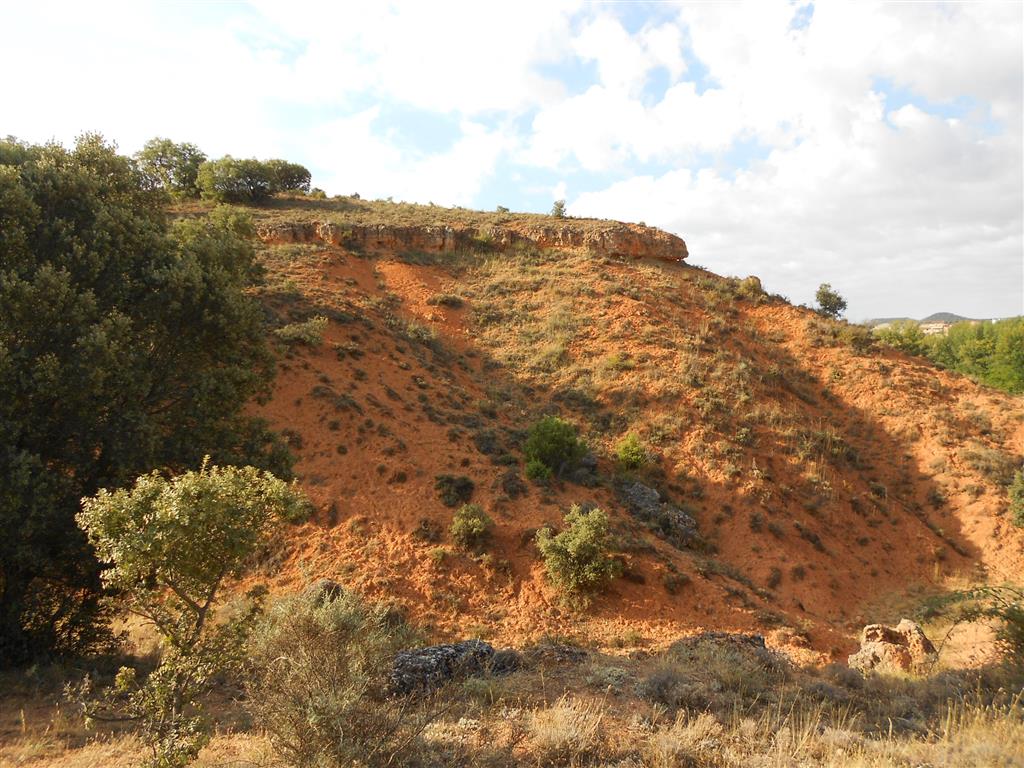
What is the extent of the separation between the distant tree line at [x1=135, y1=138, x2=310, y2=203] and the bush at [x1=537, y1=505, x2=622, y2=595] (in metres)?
28.9

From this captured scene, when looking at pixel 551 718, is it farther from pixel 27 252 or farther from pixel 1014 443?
pixel 1014 443

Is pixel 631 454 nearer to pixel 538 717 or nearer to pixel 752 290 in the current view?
pixel 538 717

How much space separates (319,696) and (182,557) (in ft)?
5.11

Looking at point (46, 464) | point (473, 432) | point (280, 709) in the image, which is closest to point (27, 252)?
point (46, 464)

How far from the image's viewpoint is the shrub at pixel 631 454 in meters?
16.9

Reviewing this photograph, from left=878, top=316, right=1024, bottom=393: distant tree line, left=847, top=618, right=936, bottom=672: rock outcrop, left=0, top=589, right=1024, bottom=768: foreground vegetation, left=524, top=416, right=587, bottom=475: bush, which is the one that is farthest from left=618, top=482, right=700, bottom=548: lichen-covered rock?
left=878, top=316, right=1024, bottom=393: distant tree line

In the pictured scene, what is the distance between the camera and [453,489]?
539 inches

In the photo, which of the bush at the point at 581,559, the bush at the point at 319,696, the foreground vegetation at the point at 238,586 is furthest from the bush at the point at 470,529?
the bush at the point at 319,696

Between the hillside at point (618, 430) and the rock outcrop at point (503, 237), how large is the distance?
12cm

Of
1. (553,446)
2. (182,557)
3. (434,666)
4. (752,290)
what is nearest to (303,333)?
(553,446)

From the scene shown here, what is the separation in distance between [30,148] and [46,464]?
4990 mm

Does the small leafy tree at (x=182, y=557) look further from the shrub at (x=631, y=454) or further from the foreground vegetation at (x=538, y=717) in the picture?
the shrub at (x=631, y=454)

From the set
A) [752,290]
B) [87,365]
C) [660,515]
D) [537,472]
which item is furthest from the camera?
[752,290]

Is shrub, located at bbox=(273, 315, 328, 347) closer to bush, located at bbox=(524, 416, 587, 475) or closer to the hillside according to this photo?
the hillside
